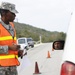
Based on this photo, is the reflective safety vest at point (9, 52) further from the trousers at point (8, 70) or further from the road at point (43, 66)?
the road at point (43, 66)

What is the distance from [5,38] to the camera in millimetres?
6656

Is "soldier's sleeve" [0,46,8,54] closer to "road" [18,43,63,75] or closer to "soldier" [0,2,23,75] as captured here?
"soldier" [0,2,23,75]

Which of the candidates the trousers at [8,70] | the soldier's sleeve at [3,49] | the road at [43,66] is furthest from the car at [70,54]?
the road at [43,66]

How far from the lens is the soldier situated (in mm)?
6652

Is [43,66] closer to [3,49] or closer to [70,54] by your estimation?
[3,49]

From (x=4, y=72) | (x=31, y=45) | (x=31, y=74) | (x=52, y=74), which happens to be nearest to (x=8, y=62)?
(x=4, y=72)

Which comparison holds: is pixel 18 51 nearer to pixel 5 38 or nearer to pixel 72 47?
pixel 5 38

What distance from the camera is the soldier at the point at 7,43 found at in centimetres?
665

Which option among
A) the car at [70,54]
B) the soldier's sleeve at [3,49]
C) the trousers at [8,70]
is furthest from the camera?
the trousers at [8,70]

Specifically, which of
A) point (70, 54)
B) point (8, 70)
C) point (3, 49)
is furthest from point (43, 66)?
point (70, 54)

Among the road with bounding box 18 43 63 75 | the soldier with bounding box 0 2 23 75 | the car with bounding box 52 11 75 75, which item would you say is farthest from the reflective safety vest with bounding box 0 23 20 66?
the car with bounding box 52 11 75 75

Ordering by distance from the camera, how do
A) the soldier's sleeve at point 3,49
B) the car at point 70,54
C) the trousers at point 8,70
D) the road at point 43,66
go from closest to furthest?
the car at point 70,54, the soldier's sleeve at point 3,49, the trousers at point 8,70, the road at point 43,66

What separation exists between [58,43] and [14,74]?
47.4 inches

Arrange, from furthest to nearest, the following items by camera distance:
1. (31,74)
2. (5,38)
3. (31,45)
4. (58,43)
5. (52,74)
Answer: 1. (31,45)
2. (31,74)
3. (52,74)
4. (5,38)
5. (58,43)
